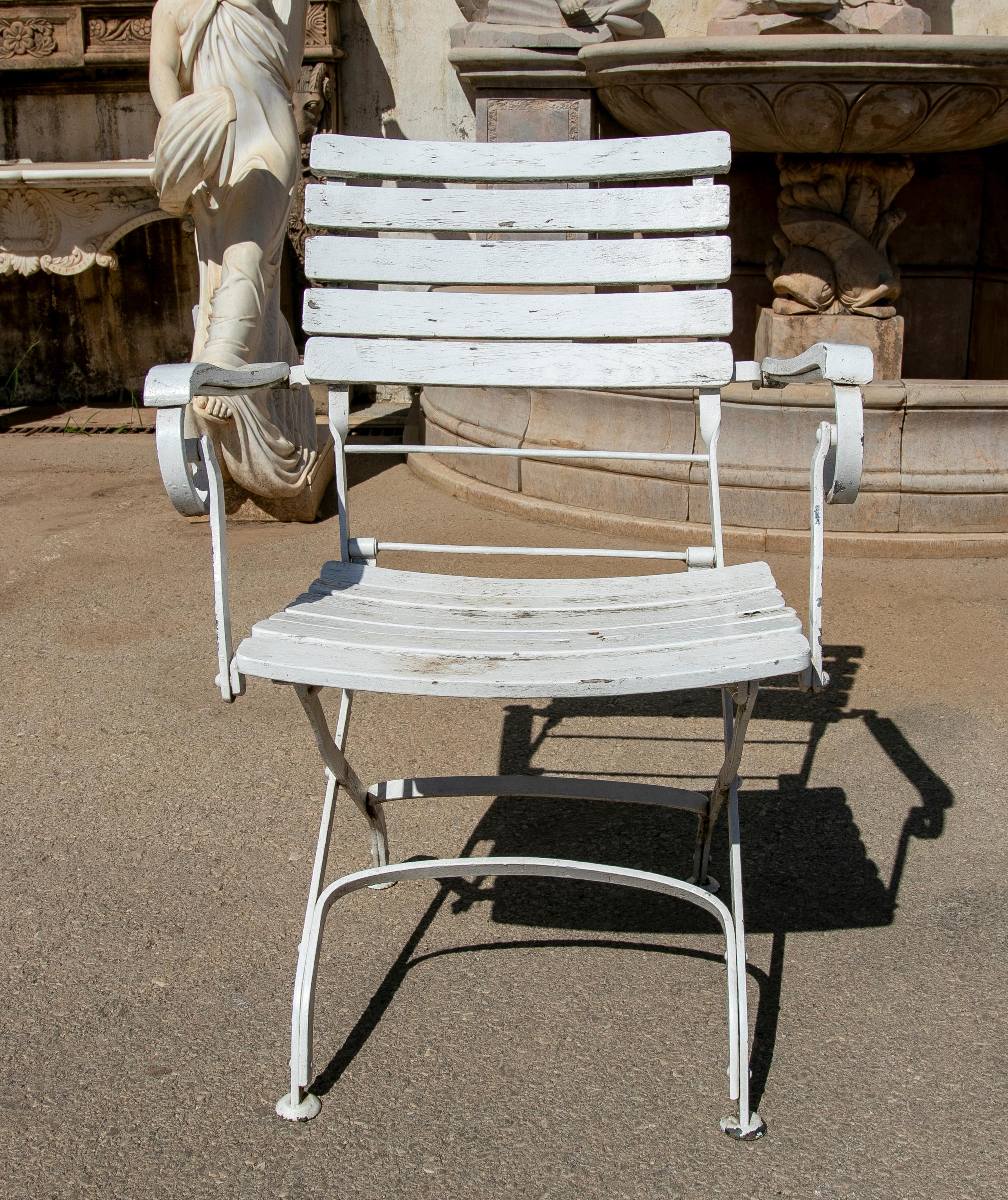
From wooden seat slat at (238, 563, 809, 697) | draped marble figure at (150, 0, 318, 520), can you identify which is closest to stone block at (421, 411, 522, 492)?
draped marble figure at (150, 0, 318, 520)

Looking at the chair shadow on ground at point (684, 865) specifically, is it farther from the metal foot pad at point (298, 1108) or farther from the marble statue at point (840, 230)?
the marble statue at point (840, 230)

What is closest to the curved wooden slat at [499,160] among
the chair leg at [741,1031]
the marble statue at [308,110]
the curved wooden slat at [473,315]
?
the curved wooden slat at [473,315]

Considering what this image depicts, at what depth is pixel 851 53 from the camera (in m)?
4.06

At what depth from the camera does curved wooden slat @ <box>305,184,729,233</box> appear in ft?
7.79

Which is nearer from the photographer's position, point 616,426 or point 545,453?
point 545,453

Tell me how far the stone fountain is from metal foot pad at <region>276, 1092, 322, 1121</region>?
2.80 meters

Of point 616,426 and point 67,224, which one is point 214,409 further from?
point 67,224

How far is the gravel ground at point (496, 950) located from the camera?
1.63 meters

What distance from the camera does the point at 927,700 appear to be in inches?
118

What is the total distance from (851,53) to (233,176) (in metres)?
2.12

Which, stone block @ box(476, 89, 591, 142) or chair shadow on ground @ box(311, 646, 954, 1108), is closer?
chair shadow on ground @ box(311, 646, 954, 1108)

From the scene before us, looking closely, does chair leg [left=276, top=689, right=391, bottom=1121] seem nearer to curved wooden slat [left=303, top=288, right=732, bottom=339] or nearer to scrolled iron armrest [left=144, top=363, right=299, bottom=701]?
scrolled iron armrest [left=144, top=363, right=299, bottom=701]

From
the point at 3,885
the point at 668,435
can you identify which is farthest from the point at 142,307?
the point at 3,885

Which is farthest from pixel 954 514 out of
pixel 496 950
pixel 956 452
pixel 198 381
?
pixel 198 381
